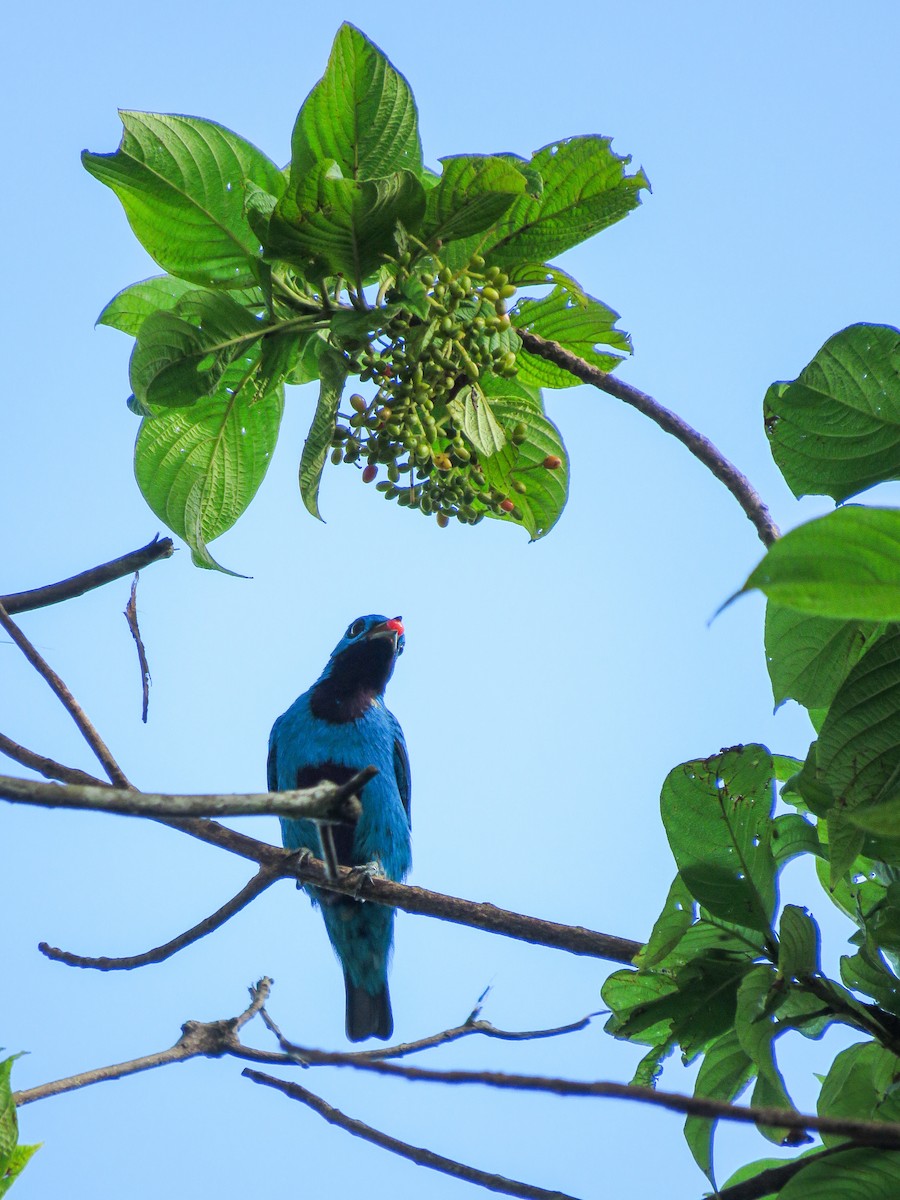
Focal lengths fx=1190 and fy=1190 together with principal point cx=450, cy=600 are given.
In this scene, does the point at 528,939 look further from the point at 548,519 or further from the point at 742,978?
the point at 548,519

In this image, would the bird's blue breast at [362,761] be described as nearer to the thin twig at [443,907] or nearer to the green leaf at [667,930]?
the thin twig at [443,907]

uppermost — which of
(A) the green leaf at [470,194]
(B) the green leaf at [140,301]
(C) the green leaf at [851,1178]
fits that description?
(B) the green leaf at [140,301]

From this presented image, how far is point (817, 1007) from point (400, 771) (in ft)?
19.5

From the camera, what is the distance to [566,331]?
3.34 m

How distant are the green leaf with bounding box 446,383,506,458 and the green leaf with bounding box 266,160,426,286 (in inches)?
15.7

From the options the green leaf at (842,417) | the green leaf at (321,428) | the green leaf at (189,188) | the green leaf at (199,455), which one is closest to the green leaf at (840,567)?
the green leaf at (842,417)

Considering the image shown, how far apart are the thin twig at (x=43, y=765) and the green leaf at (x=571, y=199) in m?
1.70

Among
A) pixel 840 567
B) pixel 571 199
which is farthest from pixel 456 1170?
pixel 571 199

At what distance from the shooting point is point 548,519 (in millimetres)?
3533

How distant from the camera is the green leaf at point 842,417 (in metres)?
2.47

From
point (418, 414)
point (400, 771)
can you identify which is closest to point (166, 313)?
point (418, 414)

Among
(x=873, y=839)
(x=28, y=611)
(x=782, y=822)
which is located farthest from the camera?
(x=28, y=611)

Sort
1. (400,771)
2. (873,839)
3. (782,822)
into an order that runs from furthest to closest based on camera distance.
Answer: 1. (400,771)
2. (782,822)
3. (873,839)

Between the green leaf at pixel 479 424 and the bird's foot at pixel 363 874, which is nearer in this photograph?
the green leaf at pixel 479 424
